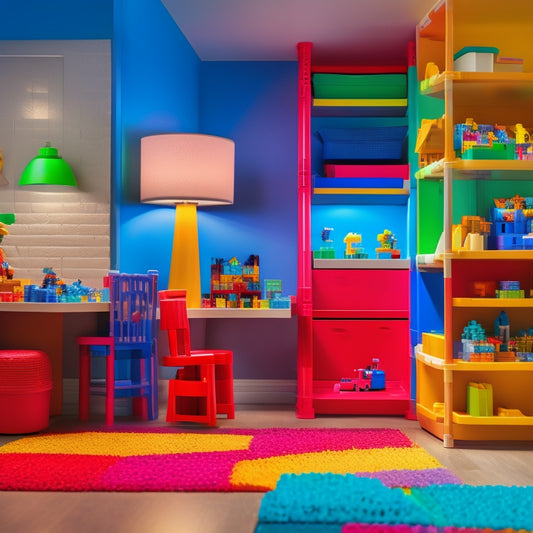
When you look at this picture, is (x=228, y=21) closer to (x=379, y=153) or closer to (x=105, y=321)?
(x=379, y=153)

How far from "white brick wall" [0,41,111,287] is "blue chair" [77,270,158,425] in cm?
37

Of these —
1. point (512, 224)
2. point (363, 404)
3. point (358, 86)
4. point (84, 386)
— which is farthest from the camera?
point (358, 86)

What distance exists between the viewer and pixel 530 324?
4.55 metres

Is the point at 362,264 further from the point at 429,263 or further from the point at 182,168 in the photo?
the point at 182,168

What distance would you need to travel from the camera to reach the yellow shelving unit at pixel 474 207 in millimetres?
4312

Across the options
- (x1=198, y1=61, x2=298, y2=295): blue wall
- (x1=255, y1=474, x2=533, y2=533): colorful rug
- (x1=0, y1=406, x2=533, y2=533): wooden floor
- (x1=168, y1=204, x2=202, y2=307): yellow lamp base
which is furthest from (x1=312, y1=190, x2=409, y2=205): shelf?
(x1=255, y1=474, x2=533, y2=533): colorful rug

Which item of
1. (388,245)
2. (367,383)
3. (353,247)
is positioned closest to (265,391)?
(367,383)

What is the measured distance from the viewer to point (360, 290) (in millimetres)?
5516

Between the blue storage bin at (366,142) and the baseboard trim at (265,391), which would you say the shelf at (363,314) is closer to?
the baseboard trim at (265,391)

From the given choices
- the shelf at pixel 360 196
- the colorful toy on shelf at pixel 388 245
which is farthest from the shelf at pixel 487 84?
the colorful toy on shelf at pixel 388 245

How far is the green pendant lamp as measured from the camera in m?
4.80

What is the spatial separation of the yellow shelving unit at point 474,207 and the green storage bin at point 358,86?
561mm

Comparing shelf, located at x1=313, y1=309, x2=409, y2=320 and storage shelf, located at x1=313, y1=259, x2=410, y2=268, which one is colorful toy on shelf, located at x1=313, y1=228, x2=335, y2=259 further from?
shelf, located at x1=313, y1=309, x2=409, y2=320

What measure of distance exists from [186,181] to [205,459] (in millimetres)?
1996
